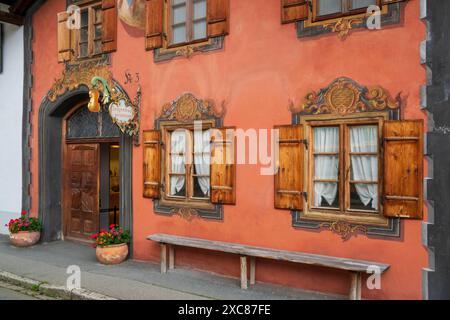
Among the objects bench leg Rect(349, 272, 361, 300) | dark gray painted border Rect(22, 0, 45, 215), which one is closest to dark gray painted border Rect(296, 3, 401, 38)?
bench leg Rect(349, 272, 361, 300)

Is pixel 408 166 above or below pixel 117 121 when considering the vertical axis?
below

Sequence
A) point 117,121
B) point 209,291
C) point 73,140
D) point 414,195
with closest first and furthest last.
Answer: point 414,195, point 209,291, point 117,121, point 73,140

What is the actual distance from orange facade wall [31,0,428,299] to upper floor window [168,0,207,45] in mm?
398

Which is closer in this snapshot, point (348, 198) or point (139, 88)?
point (348, 198)

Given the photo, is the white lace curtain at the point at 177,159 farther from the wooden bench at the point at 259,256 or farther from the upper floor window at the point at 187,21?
the upper floor window at the point at 187,21

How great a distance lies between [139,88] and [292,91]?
324cm

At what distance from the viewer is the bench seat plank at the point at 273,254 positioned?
5590mm

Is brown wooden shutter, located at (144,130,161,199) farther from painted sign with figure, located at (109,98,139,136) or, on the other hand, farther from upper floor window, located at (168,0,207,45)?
upper floor window, located at (168,0,207,45)

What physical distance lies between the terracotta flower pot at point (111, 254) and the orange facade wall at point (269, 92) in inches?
14.2

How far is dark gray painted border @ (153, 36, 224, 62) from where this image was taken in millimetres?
7246

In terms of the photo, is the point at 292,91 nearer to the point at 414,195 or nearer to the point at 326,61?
the point at 326,61

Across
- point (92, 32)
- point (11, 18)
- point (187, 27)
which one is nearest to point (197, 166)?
point (187, 27)

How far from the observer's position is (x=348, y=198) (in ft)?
19.7

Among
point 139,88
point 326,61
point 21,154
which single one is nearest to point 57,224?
point 21,154
